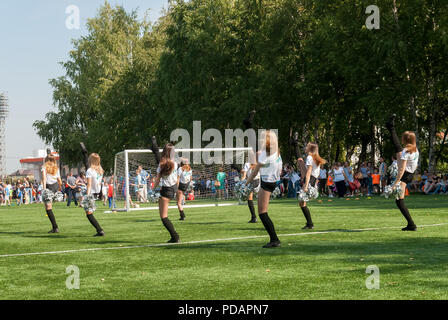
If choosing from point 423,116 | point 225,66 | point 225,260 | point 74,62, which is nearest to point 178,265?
point 225,260

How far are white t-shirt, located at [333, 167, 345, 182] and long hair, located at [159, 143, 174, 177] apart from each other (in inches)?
882

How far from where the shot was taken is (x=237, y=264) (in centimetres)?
948

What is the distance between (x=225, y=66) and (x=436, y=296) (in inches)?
1610

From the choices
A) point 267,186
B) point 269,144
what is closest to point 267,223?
point 267,186

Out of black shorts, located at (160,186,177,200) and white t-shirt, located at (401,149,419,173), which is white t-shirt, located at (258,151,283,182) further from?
white t-shirt, located at (401,149,419,173)

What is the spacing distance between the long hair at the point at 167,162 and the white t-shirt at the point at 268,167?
224 centimetres

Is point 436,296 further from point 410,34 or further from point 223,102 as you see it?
point 223,102

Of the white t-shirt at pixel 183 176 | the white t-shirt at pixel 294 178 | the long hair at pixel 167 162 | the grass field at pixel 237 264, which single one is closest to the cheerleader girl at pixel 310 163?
the grass field at pixel 237 264

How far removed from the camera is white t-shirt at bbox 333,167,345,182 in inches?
1332

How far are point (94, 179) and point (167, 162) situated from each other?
2.92 meters

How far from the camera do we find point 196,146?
47.7m

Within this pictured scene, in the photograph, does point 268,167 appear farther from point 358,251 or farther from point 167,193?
point 167,193

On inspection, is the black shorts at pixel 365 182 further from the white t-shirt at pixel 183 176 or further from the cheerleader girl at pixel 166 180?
the cheerleader girl at pixel 166 180

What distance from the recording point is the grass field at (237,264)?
7.42m
